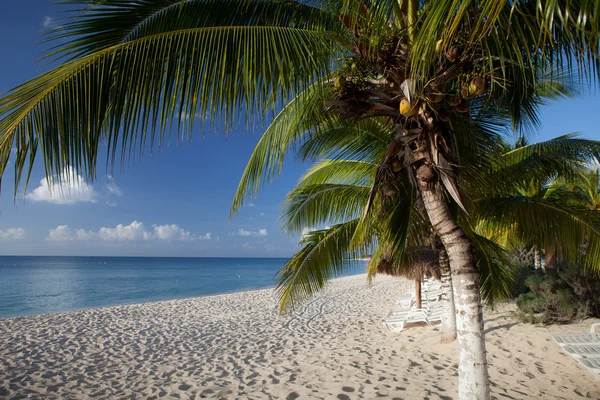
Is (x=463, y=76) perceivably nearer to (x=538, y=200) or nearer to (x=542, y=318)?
(x=538, y=200)

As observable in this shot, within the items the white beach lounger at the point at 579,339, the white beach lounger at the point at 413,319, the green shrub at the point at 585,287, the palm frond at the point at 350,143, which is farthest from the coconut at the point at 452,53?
the green shrub at the point at 585,287

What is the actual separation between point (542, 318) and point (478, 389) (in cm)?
653

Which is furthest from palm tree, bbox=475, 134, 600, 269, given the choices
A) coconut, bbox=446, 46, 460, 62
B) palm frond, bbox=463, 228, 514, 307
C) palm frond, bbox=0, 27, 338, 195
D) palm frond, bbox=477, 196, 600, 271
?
palm frond, bbox=0, 27, 338, 195

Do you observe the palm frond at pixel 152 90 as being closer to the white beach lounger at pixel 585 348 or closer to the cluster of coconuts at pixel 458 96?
the cluster of coconuts at pixel 458 96

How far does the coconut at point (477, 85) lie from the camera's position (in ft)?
8.52

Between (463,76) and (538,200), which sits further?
(538,200)

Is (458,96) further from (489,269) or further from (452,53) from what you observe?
(489,269)

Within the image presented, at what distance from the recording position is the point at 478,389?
10.3 feet

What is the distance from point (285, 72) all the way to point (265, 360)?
613 centimetres

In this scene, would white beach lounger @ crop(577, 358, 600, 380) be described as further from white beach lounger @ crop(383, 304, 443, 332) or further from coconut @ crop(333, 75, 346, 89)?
coconut @ crop(333, 75, 346, 89)

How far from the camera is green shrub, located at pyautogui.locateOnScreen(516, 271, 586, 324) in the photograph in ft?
27.1

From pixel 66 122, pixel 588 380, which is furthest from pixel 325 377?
pixel 66 122

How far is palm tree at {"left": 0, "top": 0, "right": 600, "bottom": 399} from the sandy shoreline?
9.43 feet

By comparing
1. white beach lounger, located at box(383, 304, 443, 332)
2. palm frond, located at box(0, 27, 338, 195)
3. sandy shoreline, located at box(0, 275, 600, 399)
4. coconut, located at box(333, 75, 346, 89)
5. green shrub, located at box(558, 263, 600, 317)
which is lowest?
sandy shoreline, located at box(0, 275, 600, 399)
